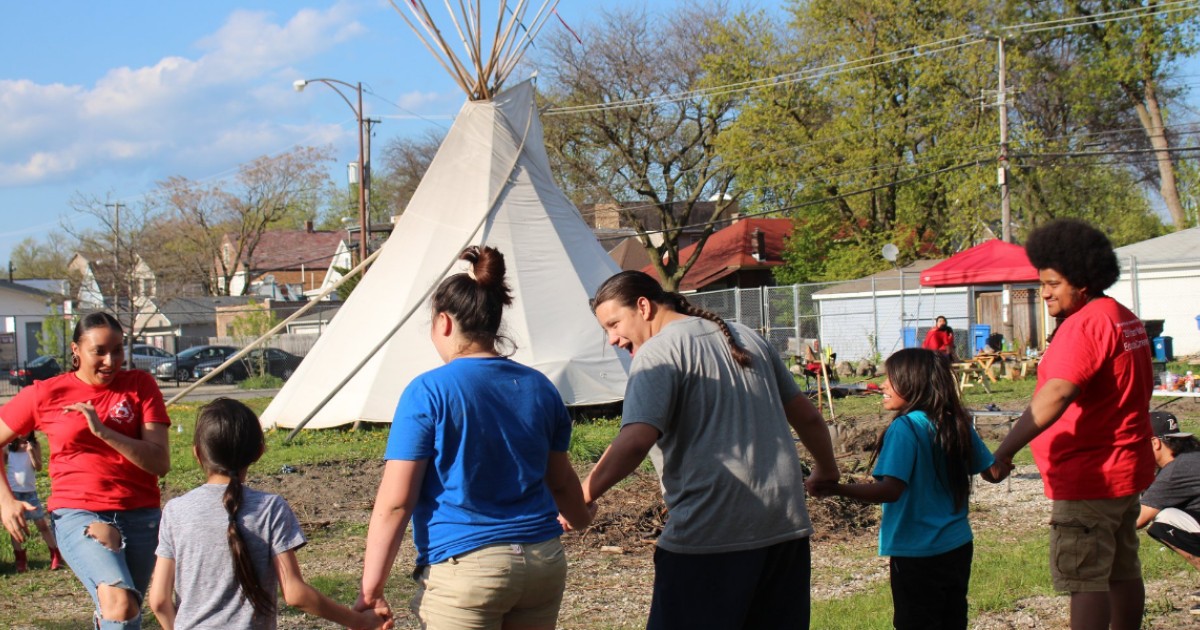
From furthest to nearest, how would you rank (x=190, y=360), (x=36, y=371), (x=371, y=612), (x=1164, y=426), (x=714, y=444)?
(x=190, y=360) < (x=36, y=371) < (x=1164, y=426) < (x=714, y=444) < (x=371, y=612)

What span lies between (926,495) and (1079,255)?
1121 millimetres

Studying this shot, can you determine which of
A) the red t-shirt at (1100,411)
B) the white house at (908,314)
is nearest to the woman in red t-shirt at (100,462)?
the red t-shirt at (1100,411)

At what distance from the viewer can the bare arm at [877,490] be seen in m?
3.54

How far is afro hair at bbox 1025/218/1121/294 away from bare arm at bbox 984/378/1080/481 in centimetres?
46

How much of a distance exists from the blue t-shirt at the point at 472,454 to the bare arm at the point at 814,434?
37.1 inches

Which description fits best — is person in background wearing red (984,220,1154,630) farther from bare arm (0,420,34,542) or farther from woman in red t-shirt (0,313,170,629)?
bare arm (0,420,34,542)

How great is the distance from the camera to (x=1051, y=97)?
35500mm

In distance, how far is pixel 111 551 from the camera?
405cm

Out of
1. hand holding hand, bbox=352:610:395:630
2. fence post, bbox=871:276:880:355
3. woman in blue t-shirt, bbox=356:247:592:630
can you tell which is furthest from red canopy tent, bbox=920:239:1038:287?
hand holding hand, bbox=352:610:395:630

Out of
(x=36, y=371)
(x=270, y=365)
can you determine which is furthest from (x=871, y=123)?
(x=36, y=371)

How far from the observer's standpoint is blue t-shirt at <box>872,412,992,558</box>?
3641 millimetres

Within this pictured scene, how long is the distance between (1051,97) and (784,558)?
120ft

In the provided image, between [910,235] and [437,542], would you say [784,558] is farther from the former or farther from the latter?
[910,235]

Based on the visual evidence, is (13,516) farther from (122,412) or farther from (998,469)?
(998,469)
